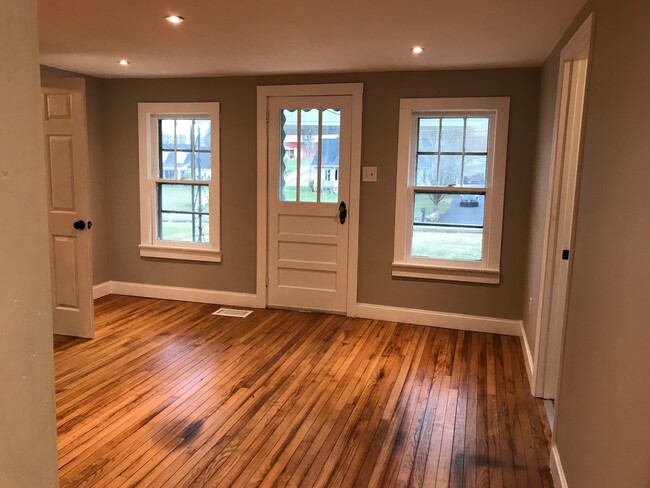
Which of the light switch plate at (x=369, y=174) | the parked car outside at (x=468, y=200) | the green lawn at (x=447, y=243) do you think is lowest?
the green lawn at (x=447, y=243)

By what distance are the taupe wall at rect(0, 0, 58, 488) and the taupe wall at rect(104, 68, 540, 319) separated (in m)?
3.80

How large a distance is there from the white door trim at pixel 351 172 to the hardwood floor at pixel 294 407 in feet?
1.80

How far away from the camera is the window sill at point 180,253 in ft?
17.1

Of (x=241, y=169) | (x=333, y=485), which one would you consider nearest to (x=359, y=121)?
(x=241, y=169)

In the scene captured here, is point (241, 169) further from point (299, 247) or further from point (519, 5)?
point (519, 5)

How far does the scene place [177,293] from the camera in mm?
5398

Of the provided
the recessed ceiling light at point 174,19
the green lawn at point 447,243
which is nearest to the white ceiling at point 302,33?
the recessed ceiling light at point 174,19

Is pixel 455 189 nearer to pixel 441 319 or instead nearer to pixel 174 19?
pixel 441 319

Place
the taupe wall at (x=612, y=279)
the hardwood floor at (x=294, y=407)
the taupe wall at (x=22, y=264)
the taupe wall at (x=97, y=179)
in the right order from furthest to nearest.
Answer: the taupe wall at (x=97, y=179), the hardwood floor at (x=294, y=407), the taupe wall at (x=612, y=279), the taupe wall at (x=22, y=264)

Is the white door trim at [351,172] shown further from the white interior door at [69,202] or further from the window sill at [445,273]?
the white interior door at [69,202]

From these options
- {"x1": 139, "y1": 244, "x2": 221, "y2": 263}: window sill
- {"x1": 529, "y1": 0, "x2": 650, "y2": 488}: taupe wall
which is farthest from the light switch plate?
{"x1": 529, "y1": 0, "x2": 650, "y2": 488}: taupe wall

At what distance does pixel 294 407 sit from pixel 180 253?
2.72m

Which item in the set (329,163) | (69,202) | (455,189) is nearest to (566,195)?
(455,189)

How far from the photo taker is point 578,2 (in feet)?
8.07
